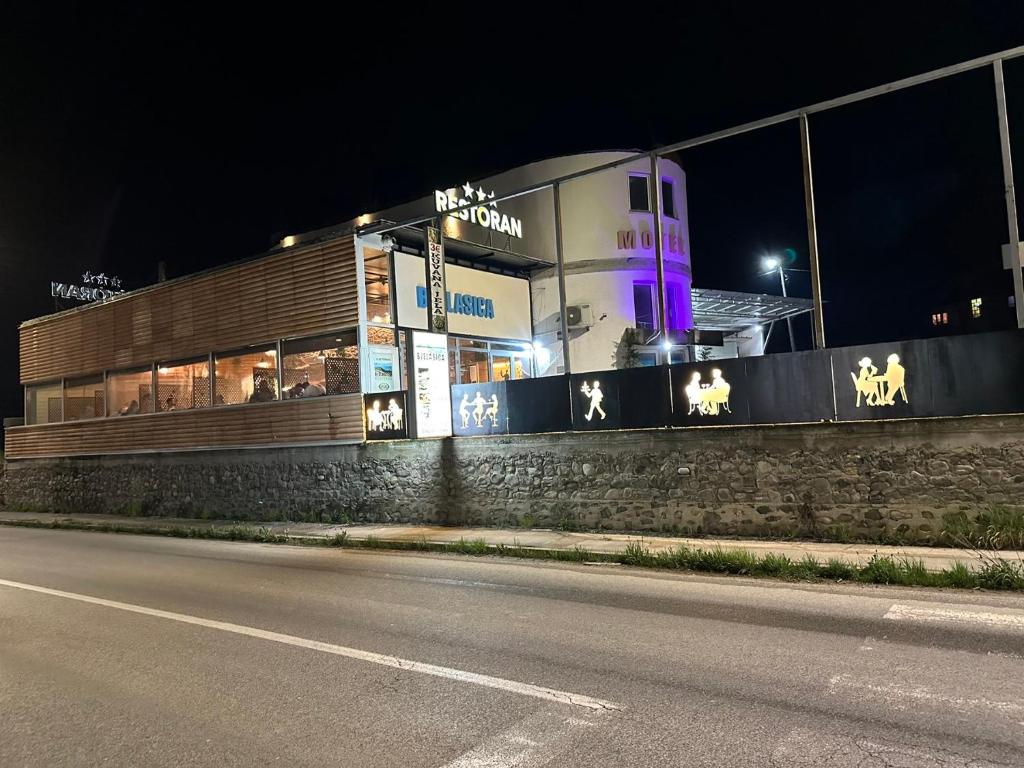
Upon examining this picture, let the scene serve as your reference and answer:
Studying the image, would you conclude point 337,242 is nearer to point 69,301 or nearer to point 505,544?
point 505,544

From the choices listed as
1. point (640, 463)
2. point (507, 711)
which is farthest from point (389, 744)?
point (640, 463)

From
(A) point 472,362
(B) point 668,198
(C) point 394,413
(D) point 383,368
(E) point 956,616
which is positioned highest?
(B) point 668,198

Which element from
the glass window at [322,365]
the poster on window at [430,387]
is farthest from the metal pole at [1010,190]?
the glass window at [322,365]

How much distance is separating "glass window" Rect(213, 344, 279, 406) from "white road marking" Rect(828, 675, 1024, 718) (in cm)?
1487

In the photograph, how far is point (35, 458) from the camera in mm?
23859

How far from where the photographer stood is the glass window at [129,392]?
20.4 meters

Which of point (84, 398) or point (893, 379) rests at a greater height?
point (84, 398)

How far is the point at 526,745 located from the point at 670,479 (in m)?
7.68

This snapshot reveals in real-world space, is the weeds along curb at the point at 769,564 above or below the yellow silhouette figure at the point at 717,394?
below

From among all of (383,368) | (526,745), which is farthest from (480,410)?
(526,745)

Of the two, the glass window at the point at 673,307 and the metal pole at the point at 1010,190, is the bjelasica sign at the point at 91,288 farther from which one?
the metal pole at the point at 1010,190

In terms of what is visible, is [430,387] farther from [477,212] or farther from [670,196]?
[670,196]

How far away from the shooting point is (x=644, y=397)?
11.6 m

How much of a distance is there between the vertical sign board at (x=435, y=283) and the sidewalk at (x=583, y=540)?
4278 mm
